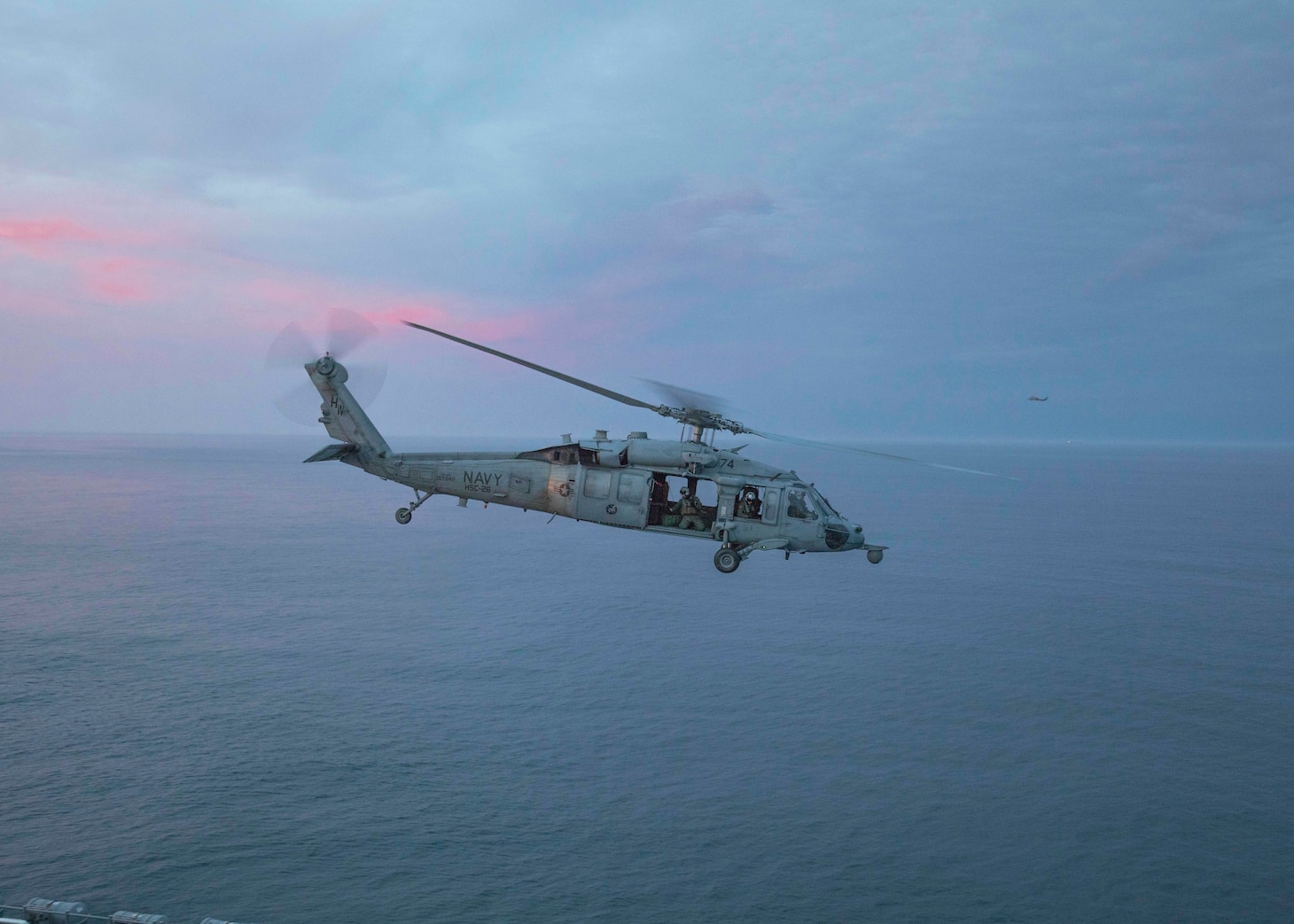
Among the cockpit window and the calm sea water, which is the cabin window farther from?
the calm sea water

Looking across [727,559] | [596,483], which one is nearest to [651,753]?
[596,483]

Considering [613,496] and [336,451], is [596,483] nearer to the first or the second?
[613,496]

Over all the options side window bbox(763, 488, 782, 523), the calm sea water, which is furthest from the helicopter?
the calm sea water

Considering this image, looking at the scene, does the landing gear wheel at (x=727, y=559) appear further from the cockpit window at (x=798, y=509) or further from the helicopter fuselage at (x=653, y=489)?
the cockpit window at (x=798, y=509)

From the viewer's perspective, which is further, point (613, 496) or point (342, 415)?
point (342, 415)

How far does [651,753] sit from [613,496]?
2178 inches

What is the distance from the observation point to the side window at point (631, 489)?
42594mm

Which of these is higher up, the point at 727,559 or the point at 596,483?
the point at 596,483

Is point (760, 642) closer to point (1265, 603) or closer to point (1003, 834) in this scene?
point (1003, 834)

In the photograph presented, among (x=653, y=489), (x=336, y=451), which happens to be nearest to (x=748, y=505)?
A: (x=653, y=489)

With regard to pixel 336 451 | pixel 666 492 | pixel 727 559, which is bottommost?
pixel 727 559

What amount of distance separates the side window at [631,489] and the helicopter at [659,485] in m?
0.04

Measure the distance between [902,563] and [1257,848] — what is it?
102123 millimetres

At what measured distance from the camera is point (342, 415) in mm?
45812
